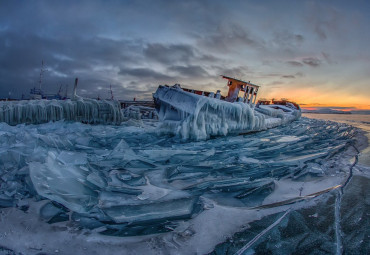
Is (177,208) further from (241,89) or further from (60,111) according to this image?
(241,89)

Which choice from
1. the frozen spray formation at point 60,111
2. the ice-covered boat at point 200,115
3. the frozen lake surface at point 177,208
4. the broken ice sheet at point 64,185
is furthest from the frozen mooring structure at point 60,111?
the broken ice sheet at point 64,185

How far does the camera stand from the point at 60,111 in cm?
976

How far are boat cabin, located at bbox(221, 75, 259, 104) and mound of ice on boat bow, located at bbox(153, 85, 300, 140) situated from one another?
237 inches

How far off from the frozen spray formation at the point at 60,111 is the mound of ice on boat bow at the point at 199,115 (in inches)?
160

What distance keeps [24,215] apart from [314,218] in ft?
9.19

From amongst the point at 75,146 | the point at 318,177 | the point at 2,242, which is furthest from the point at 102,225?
the point at 75,146

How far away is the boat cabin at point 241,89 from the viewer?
14.1 m

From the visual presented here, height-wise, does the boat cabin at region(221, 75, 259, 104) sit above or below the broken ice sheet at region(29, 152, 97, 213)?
above

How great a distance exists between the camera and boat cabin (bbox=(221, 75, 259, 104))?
14.1 meters

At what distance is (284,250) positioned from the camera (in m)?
1.44

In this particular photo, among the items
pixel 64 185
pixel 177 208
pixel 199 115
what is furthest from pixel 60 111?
pixel 177 208

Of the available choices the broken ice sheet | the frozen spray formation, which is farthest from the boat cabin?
the broken ice sheet

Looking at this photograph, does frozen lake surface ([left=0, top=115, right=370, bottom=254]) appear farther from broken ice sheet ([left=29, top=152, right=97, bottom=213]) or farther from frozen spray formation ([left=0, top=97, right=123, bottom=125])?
frozen spray formation ([left=0, top=97, right=123, bottom=125])

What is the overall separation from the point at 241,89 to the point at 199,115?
9333mm
